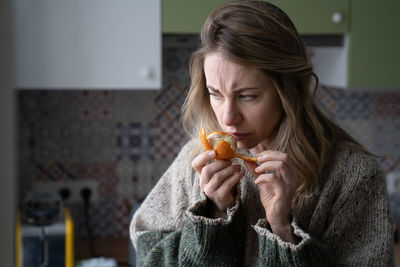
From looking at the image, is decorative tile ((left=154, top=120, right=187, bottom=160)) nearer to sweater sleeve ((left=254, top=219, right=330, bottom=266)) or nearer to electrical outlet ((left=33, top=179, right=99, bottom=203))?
electrical outlet ((left=33, top=179, right=99, bottom=203))

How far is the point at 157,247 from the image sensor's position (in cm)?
110

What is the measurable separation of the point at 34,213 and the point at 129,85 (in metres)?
0.59

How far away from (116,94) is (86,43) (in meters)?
0.40

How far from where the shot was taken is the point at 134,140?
7.42 feet

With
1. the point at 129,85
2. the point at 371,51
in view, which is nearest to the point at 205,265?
the point at 129,85

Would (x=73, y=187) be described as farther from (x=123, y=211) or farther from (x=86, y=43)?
(x=86, y=43)

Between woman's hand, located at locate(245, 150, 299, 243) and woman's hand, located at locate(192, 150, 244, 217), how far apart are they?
0.06 m

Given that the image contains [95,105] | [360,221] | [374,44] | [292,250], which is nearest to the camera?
[292,250]

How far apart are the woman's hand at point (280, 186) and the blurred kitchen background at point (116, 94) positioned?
2.50 feet

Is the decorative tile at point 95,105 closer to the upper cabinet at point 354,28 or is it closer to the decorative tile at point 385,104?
the upper cabinet at point 354,28

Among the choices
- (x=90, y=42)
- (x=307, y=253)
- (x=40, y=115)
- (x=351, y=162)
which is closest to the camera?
(x=307, y=253)

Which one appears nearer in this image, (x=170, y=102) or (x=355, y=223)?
(x=355, y=223)

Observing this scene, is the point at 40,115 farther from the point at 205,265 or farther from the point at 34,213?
the point at 205,265

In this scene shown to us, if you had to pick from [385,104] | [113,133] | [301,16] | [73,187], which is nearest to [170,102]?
[113,133]
